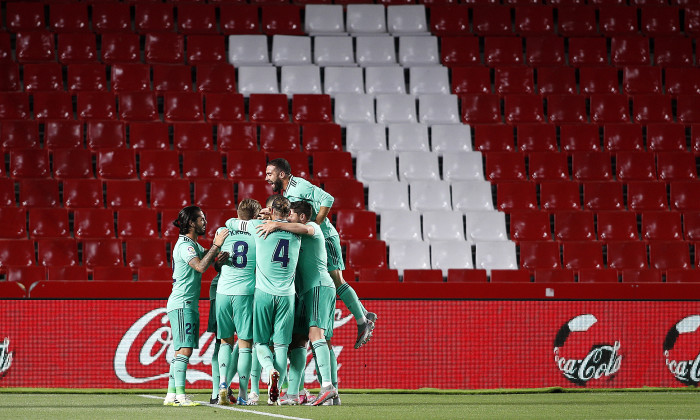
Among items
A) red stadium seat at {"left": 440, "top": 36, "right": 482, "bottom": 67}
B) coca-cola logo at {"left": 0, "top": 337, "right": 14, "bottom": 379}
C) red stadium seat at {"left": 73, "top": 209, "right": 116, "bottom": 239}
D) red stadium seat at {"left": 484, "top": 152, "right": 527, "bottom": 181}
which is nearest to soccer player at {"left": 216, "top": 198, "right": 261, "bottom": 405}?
coca-cola logo at {"left": 0, "top": 337, "right": 14, "bottom": 379}

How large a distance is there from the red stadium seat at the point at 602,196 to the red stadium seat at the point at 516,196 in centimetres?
70

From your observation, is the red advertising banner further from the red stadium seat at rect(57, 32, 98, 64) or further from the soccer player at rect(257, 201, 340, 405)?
the red stadium seat at rect(57, 32, 98, 64)

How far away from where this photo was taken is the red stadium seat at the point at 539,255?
454 inches

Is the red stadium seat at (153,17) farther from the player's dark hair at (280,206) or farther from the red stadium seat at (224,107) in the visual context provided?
the player's dark hair at (280,206)

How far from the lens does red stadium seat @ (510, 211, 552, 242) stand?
39.1 ft

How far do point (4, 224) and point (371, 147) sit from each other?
470cm

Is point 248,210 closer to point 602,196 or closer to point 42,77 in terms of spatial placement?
point 602,196

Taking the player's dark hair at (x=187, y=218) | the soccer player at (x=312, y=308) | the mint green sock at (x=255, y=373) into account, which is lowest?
the mint green sock at (x=255, y=373)

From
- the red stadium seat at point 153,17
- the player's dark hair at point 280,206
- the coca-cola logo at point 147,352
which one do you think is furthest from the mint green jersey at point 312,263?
the red stadium seat at point 153,17

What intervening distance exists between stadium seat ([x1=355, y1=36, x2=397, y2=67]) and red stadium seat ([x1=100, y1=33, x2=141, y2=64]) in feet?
10.4

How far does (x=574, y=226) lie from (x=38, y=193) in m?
6.51

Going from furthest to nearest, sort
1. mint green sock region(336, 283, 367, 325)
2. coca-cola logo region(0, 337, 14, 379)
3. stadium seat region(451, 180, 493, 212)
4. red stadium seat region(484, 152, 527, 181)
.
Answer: red stadium seat region(484, 152, 527, 181), stadium seat region(451, 180, 493, 212), coca-cola logo region(0, 337, 14, 379), mint green sock region(336, 283, 367, 325)

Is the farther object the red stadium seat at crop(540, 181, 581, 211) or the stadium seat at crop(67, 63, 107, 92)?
the stadium seat at crop(67, 63, 107, 92)

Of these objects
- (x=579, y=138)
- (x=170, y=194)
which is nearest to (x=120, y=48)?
(x=170, y=194)
